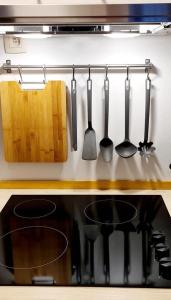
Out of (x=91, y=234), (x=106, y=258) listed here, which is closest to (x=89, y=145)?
(x=91, y=234)

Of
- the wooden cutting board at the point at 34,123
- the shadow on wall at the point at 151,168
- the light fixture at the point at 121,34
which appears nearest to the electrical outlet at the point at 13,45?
the wooden cutting board at the point at 34,123

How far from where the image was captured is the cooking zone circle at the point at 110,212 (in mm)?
1140

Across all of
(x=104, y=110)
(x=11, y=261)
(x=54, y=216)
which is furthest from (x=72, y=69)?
(x=11, y=261)

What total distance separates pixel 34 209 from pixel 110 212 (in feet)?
0.91

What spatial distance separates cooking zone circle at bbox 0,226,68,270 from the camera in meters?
0.90

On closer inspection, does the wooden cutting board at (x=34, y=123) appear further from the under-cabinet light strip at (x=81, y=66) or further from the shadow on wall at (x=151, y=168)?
the shadow on wall at (x=151, y=168)

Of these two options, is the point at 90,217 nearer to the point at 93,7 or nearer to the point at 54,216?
the point at 54,216

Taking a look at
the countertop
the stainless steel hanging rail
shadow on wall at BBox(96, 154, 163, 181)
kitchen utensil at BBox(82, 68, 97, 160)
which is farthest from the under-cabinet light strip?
the countertop

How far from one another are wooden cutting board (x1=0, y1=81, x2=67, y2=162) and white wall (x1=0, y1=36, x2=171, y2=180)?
2.3 inches

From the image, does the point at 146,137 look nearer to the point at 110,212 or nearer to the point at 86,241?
the point at 110,212

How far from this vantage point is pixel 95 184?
1378mm
